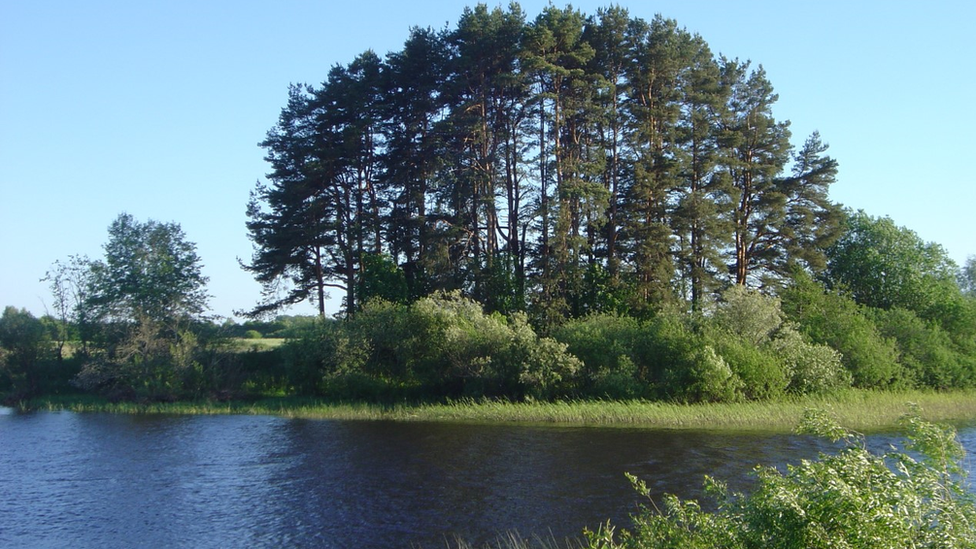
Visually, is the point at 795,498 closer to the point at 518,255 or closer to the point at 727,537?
the point at 727,537

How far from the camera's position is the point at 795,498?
25.2 feet

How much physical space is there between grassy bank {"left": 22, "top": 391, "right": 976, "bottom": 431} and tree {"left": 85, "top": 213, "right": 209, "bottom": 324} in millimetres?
11025

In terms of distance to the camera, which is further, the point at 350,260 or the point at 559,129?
the point at 350,260

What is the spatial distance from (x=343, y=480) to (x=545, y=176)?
27657 mm

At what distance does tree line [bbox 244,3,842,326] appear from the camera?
4281 cm

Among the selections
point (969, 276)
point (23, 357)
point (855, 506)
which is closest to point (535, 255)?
point (23, 357)

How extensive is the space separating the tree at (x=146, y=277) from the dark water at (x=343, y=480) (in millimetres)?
17496

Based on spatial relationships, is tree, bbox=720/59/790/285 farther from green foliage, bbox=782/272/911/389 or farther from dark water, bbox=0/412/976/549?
dark water, bbox=0/412/976/549

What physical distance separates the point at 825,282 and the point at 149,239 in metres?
46.6

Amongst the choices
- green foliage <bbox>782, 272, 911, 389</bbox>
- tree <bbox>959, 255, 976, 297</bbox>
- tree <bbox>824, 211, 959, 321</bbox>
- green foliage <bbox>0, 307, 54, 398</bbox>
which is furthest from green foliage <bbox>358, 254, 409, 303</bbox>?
tree <bbox>959, 255, 976, 297</bbox>

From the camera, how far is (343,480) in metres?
22.1

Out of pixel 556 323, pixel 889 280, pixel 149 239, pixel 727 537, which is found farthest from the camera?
pixel 149 239

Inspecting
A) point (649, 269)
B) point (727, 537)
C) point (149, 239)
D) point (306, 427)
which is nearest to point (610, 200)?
point (649, 269)

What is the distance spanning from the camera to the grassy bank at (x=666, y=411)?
31.2 meters
